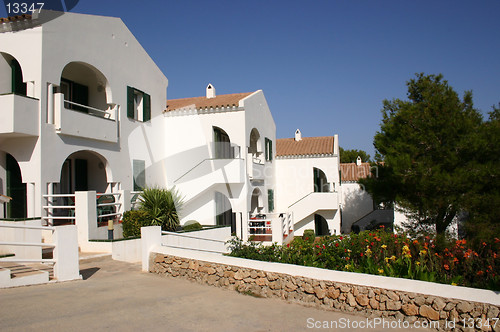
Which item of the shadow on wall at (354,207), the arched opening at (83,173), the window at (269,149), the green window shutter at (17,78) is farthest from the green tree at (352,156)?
the green window shutter at (17,78)

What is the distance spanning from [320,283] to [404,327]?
138 centimetres

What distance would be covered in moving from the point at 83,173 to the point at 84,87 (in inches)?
133

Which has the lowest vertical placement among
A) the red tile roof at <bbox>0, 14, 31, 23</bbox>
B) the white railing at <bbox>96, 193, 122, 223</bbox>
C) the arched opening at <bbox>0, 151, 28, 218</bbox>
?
the white railing at <bbox>96, 193, 122, 223</bbox>

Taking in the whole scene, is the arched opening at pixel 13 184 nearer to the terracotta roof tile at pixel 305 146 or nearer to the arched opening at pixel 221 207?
the arched opening at pixel 221 207

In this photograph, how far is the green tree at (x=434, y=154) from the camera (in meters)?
12.3

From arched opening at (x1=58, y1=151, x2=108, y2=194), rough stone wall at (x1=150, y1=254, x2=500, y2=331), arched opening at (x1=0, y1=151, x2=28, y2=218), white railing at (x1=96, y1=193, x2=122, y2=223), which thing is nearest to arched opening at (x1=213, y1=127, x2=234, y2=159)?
arched opening at (x1=58, y1=151, x2=108, y2=194)

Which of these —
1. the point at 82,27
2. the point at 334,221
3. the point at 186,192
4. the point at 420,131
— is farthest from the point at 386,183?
the point at 82,27

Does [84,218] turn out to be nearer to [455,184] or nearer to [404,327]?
[404,327]

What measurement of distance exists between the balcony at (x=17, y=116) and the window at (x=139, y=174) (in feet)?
15.5

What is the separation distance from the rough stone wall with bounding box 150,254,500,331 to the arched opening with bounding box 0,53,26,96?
8166mm

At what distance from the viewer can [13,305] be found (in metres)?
5.71

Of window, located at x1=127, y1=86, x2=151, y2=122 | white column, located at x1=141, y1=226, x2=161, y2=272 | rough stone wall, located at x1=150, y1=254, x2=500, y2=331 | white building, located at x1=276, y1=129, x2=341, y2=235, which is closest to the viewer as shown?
rough stone wall, located at x1=150, y1=254, x2=500, y2=331

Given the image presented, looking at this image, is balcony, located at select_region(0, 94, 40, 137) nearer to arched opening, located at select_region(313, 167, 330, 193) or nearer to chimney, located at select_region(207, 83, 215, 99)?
chimney, located at select_region(207, 83, 215, 99)

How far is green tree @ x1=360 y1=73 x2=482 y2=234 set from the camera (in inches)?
485
